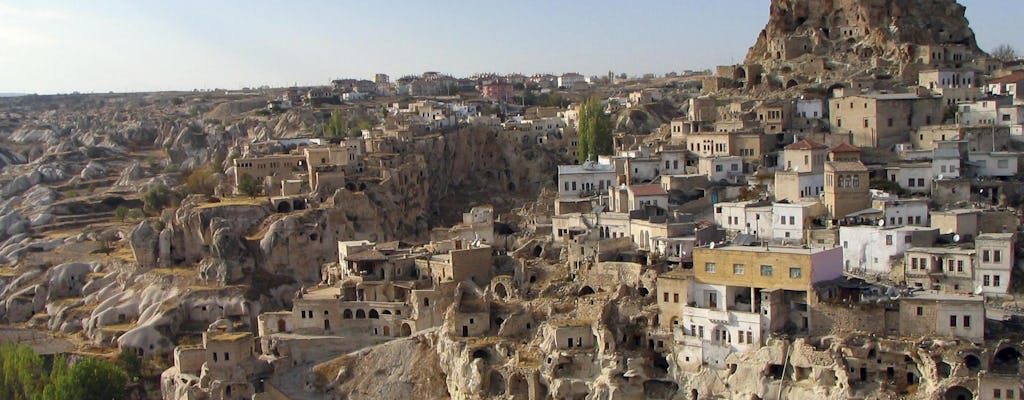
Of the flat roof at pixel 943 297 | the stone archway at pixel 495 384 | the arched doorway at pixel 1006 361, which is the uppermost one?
the flat roof at pixel 943 297

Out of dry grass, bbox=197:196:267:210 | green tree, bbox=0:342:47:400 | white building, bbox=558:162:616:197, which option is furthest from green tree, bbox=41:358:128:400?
white building, bbox=558:162:616:197

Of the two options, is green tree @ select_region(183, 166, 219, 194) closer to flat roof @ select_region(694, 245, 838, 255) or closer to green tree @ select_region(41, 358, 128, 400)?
green tree @ select_region(41, 358, 128, 400)

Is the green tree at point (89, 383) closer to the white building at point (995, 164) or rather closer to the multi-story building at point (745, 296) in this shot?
the multi-story building at point (745, 296)

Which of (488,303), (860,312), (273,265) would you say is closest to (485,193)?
(273,265)

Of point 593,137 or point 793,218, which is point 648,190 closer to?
point 793,218

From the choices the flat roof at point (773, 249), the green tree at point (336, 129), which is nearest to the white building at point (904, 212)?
the flat roof at point (773, 249)
